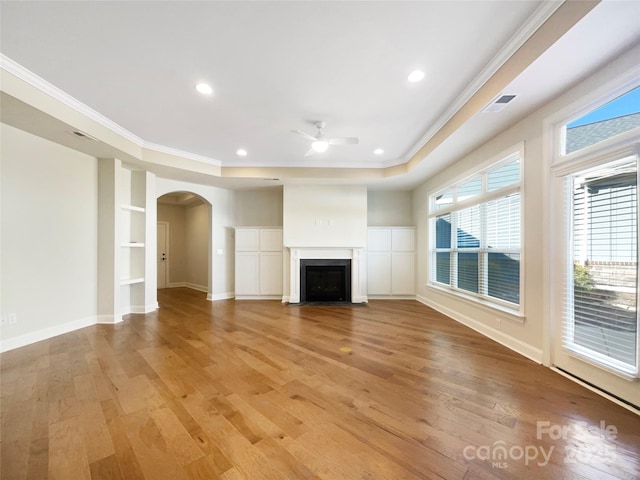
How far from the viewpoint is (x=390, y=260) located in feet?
19.3

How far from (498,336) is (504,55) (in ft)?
10.2

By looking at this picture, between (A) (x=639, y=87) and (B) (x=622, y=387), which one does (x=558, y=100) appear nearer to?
(A) (x=639, y=87)

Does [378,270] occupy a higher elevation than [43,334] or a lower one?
higher

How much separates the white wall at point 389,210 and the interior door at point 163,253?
6000 mm

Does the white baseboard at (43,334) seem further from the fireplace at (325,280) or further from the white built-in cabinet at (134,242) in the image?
the fireplace at (325,280)

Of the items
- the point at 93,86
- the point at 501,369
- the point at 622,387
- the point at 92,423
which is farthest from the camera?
the point at 93,86

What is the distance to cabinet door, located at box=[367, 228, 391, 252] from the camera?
5.87m

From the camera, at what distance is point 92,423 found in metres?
1.75

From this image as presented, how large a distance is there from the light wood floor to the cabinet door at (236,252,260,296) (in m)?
2.56

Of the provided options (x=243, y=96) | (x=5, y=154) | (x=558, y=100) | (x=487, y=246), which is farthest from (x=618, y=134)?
(x=5, y=154)

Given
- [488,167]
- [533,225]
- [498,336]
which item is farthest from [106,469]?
[488,167]

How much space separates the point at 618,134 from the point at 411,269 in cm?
423

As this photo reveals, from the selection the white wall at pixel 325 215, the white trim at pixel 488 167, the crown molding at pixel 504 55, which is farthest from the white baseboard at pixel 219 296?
the crown molding at pixel 504 55

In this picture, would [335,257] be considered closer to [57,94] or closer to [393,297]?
[393,297]
